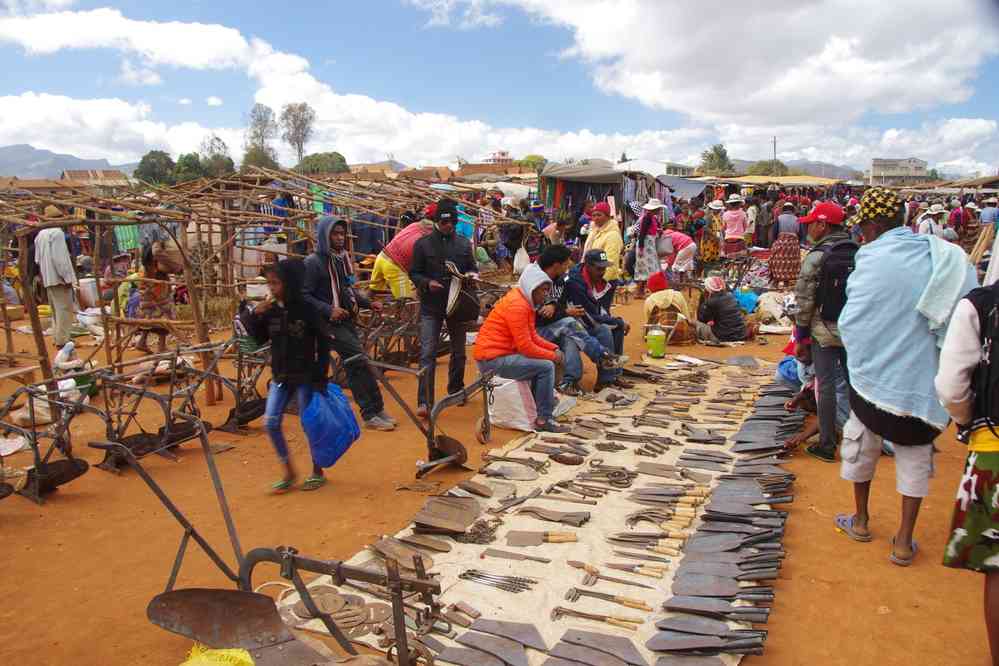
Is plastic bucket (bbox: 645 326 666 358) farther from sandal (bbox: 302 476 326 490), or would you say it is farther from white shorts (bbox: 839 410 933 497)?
sandal (bbox: 302 476 326 490)

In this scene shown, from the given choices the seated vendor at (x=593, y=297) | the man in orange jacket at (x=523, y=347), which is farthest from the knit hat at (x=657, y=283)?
the man in orange jacket at (x=523, y=347)

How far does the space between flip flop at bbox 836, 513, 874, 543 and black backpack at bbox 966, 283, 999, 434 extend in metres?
1.75

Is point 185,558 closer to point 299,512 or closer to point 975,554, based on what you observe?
point 299,512

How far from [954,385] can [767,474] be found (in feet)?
8.24

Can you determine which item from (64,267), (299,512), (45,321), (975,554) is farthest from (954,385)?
(45,321)

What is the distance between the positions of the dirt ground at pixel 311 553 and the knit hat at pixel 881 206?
6.22ft

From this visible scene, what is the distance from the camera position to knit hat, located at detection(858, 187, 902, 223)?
3.69m

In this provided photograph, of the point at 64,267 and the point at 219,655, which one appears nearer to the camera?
the point at 219,655

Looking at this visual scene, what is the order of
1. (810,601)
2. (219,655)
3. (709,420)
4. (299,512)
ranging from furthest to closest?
(709,420) → (299,512) → (810,601) → (219,655)

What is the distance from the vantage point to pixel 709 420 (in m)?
6.39

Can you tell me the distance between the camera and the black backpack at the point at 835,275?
4633 mm

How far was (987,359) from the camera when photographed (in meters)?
2.43

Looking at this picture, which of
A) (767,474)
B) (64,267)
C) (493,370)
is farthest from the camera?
(64,267)

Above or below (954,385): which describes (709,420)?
below
